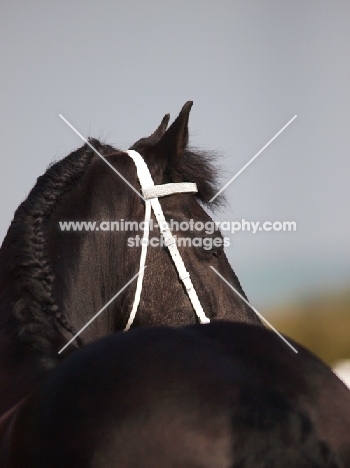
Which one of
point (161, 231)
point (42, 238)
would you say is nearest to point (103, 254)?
point (161, 231)

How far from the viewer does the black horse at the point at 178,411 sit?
1.63 m

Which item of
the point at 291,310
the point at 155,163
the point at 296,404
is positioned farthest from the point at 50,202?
the point at 291,310

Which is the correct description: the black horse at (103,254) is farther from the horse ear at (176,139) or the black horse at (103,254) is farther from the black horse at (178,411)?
the black horse at (178,411)

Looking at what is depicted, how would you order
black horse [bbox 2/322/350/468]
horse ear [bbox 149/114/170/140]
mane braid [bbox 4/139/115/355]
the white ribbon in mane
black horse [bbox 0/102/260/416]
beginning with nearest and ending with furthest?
black horse [bbox 2/322/350/468] → mane braid [bbox 4/139/115/355] → black horse [bbox 0/102/260/416] → the white ribbon in mane → horse ear [bbox 149/114/170/140]

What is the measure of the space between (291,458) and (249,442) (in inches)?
4.2

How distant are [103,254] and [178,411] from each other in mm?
1801

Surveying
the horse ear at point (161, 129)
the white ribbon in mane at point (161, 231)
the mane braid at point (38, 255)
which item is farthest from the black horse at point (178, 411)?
the horse ear at point (161, 129)

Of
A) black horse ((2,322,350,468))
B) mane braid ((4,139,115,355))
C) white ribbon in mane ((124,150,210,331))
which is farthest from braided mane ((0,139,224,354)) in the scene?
black horse ((2,322,350,468))

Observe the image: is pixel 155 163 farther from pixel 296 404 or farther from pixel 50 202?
pixel 296 404

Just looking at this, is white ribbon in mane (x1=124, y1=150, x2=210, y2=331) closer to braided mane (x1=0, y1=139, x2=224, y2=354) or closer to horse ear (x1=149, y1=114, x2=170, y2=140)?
braided mane (x1=0, y1=139, x2=224, y2=354)

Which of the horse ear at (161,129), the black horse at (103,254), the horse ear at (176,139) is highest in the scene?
the horse ear at (161,129)

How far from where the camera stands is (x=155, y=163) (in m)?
3.70

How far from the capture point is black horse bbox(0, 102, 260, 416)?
2859mm

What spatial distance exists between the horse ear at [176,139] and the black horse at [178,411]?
6.20 feet
